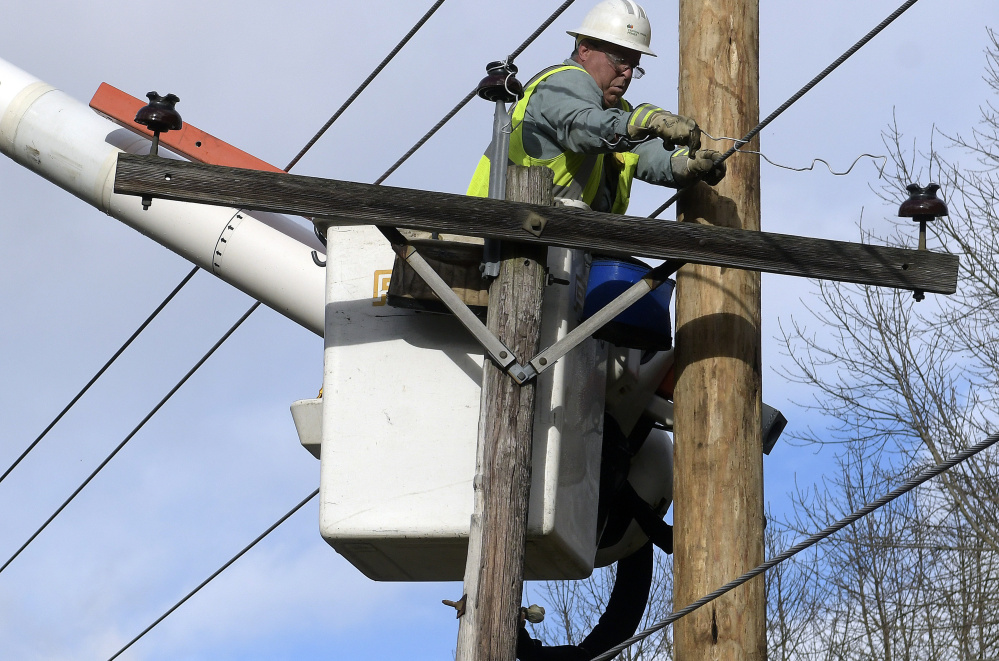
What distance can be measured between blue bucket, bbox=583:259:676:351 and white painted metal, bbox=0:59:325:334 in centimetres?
159

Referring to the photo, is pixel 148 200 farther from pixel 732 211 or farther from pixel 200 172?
pixel 732 211

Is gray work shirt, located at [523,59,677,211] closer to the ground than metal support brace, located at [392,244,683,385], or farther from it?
farther from it

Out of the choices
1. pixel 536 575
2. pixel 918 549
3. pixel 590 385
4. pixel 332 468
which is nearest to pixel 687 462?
pixel 590 385

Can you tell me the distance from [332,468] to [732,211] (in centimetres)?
164

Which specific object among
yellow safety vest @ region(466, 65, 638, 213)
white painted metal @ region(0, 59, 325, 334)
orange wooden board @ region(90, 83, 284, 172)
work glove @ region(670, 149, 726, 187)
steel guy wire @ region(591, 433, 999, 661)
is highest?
orange wooden board @ region(90, 83, 284, 172)

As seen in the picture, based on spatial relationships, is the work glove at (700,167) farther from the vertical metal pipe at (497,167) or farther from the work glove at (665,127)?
the vertical metal pipe at (497,167)

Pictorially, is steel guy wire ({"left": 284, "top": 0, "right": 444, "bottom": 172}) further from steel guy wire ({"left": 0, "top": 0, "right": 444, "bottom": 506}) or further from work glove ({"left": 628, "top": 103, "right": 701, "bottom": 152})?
work glove ({"left": 628, "top": 103, "right": 701, "bottom": 152})

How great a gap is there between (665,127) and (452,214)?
0.75 meters

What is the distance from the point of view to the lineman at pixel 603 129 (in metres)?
4.75

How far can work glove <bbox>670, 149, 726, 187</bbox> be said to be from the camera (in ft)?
15.5

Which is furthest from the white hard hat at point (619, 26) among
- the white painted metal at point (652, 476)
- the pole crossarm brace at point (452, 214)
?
the white painted metal at point (652, 476)

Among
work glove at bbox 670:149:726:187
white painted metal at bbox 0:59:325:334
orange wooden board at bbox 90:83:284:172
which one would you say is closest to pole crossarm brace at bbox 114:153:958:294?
work glove at bbox 670:149:726:187

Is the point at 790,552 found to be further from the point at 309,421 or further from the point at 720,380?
the point at 309,421

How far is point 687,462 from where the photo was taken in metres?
4.69
